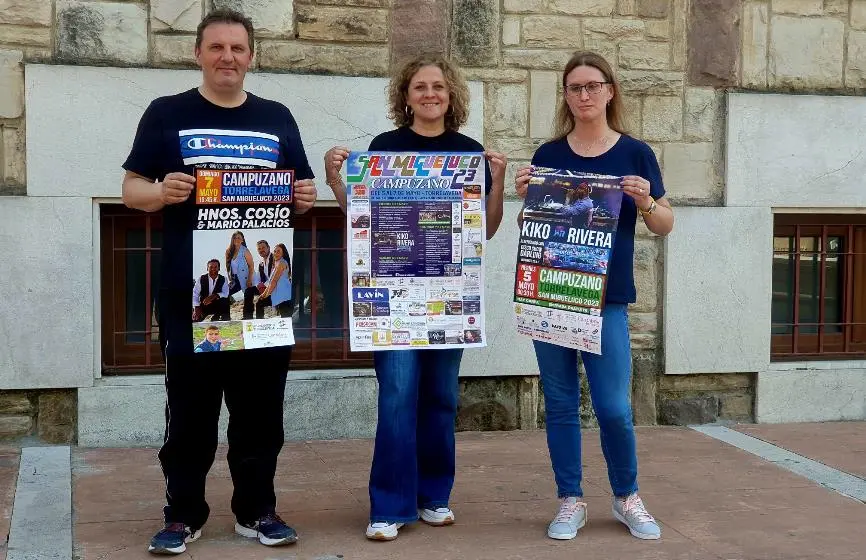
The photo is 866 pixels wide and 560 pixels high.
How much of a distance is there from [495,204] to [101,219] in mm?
2670

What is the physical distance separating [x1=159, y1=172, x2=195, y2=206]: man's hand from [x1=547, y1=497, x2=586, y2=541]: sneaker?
1.95 metres

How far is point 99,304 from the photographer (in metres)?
6.19

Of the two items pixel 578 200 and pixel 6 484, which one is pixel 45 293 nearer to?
pixel 6 484

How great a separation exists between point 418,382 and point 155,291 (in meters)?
2.44

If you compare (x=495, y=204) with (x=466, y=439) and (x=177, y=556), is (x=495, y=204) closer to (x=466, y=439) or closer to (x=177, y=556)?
(x=177, y=556)

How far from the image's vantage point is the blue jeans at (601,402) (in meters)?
4.46

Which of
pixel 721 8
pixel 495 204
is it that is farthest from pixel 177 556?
pixel 721 8

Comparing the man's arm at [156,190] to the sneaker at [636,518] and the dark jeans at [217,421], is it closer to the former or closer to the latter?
the dark jeans at [217,421]

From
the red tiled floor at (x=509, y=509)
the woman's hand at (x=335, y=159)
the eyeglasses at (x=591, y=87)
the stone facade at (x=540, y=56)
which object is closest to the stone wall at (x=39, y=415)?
the stone facade at (x=540, y=56)

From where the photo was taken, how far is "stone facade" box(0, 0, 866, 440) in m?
6.02

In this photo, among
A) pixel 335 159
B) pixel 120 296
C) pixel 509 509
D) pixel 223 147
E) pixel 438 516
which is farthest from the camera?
pixel 120 296

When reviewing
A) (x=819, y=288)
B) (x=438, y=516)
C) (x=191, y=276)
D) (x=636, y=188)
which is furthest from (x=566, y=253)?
(x=819, y=288)

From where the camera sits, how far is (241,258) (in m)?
4.22

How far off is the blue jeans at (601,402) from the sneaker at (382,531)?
2.34ft
